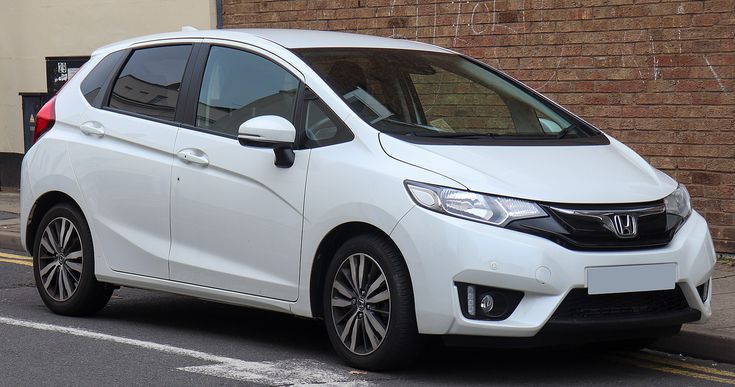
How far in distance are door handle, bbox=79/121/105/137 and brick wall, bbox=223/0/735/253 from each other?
4657 mm

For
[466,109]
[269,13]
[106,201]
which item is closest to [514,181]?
[466,109]

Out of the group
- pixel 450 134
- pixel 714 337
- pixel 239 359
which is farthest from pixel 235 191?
pixel 714 337

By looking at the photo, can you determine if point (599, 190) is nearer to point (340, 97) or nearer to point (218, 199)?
point (340, 97)

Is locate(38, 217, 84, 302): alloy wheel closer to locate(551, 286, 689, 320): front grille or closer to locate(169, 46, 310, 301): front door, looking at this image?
locate(169, 46, 310, 301): front door

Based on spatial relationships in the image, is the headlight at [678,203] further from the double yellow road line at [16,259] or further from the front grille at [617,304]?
the double yellow road line at [16,259]

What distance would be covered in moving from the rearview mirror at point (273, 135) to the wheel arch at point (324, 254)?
0.45 m

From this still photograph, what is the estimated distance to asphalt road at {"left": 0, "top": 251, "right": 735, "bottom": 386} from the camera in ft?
21.0

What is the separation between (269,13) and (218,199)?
23.3 feet

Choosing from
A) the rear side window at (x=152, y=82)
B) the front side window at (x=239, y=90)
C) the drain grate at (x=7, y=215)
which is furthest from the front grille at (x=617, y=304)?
the drain grate at (x=7, y=215)

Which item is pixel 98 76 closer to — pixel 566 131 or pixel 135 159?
pixel 135 159

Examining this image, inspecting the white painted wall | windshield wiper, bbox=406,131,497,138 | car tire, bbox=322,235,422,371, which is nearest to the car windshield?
windshield wiper, bbox=406,131,497,138

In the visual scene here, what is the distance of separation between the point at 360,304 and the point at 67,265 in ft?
7.88

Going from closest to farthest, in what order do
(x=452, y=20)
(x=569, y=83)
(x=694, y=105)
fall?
(x=694, y=105), (x=569, y=83), (x=452, y=20)

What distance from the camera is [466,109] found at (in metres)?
7.10
